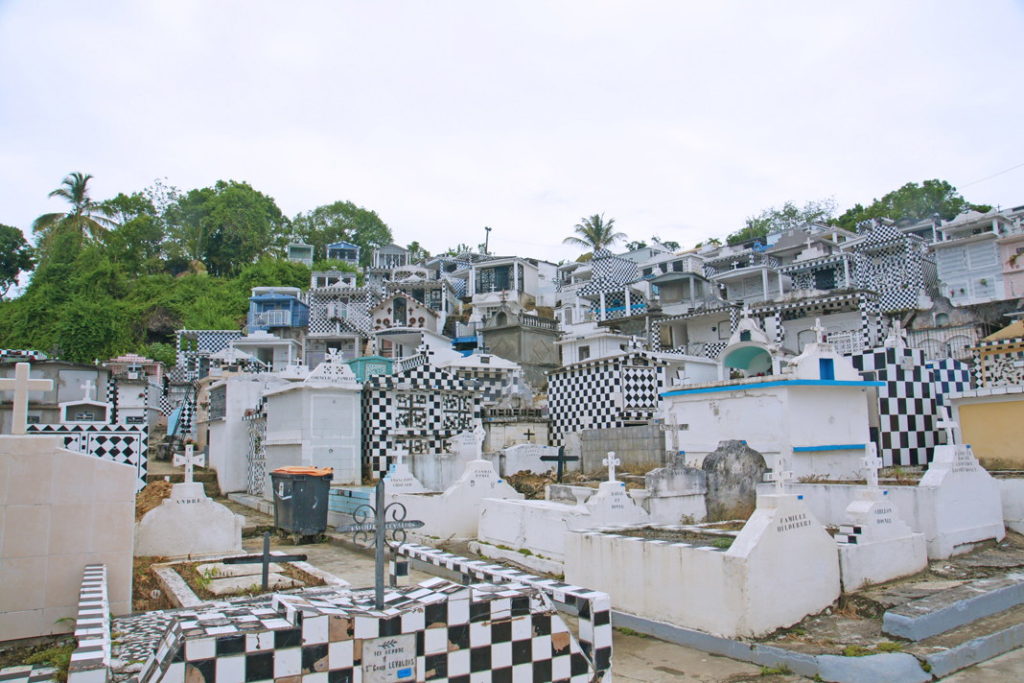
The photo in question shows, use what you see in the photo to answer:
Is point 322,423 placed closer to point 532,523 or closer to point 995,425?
point 532,523

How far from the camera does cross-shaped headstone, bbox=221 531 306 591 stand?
8531 mm

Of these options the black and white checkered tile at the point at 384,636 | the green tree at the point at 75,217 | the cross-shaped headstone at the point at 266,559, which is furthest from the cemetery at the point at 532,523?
the green tree at the point at 75,217

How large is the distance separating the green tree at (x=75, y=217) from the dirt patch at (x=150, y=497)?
44.7m

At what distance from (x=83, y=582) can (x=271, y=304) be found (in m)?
44.9

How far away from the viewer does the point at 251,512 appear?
18.6 m

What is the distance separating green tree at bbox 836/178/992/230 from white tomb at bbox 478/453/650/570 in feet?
161

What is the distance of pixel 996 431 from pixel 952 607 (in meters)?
7.12

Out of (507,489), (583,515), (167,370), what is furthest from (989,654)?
(167,370)

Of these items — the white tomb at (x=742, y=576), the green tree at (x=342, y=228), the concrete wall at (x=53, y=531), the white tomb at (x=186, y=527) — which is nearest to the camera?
the concrete wall at (x=53, y=531)

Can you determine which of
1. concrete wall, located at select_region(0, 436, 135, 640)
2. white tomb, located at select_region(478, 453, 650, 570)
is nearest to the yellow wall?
white tomb, located at select_region(478, 453, 650, 570)

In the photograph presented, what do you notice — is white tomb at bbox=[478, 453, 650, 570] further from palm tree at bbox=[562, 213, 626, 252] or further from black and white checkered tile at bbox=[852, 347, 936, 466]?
palm tree at bbox=[562, 213, 626, 252]

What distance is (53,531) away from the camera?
22.0 ft

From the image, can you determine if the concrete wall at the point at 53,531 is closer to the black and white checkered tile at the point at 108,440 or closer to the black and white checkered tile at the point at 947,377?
the black and white checkered tile at the point at 108,440

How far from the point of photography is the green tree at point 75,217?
174 ft
